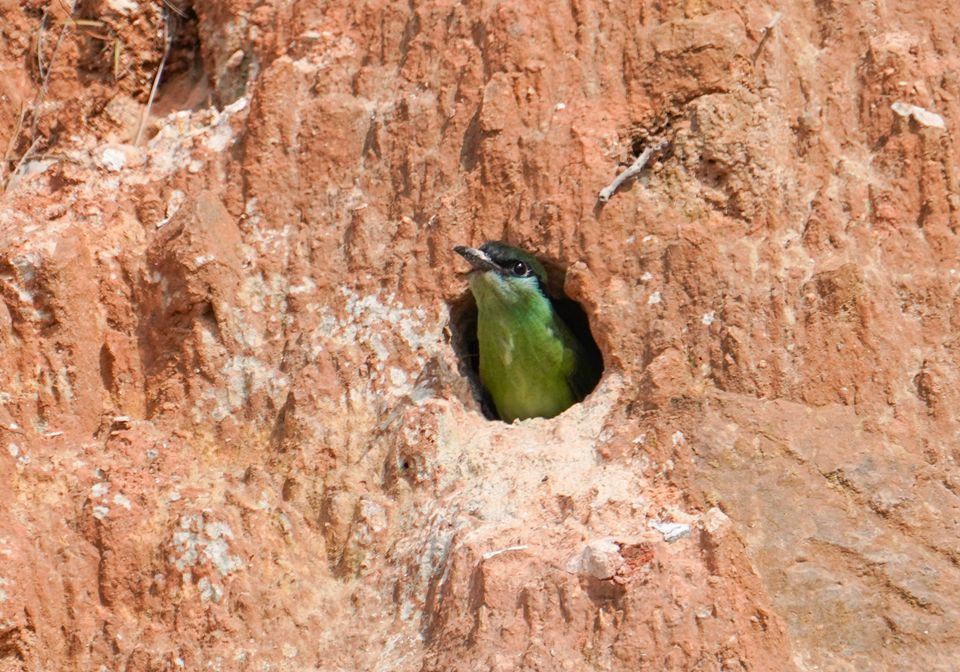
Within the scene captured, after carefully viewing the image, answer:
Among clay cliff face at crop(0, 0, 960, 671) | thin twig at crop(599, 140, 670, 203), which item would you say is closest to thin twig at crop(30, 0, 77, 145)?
clay cliff face at crop(0, 0, 960, 671)

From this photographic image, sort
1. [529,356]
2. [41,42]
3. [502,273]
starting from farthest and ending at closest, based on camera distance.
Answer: [41,42] < [529,356] < [502,273]

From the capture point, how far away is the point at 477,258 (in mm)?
6008

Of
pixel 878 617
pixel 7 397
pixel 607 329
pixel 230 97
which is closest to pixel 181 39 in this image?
pixel 230 97

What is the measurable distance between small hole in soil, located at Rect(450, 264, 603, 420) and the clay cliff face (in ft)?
0.26

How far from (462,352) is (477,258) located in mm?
591

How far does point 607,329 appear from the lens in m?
5.73

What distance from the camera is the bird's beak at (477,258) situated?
5.98 m

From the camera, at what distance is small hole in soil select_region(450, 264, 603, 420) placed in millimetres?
6344

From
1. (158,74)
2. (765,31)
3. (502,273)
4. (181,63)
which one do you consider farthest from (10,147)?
(765,31)

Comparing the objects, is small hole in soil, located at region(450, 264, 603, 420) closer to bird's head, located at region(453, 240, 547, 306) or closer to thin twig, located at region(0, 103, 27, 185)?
bird's head, located at region(453, 240, 547, 306)

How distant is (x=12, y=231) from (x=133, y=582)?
1.86 meters

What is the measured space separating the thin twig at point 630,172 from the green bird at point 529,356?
1.91ft

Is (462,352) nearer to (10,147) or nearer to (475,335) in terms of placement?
(475,335)

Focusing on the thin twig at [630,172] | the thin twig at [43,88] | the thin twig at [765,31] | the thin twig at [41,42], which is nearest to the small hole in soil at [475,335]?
the thin twig at [630,172]
